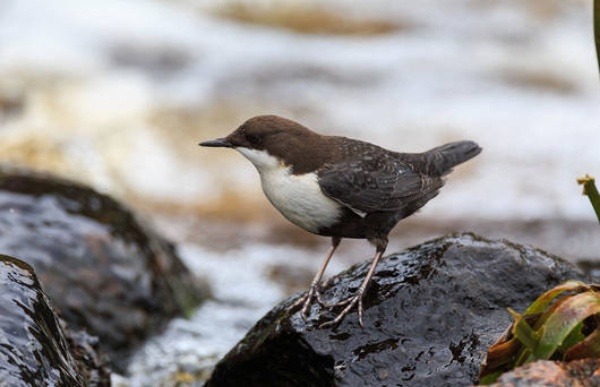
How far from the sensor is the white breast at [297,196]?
3312 millimetres

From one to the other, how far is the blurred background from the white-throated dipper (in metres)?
2.61

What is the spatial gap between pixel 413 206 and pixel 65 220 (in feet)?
7.08

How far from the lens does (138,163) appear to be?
28.9 feet

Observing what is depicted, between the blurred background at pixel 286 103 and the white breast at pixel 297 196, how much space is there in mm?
2761

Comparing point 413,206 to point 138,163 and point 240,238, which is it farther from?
point 138,163

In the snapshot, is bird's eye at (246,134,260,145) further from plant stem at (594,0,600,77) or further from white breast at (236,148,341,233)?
plant stem at (594,0,600,77)

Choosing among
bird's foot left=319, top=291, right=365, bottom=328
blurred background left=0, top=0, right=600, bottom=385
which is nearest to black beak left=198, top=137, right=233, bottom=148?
bird's foot left=319, top=291, right=365, bottom=328

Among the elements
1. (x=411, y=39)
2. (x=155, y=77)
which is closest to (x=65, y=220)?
(x=155, y=77)

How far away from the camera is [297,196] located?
3314 mm

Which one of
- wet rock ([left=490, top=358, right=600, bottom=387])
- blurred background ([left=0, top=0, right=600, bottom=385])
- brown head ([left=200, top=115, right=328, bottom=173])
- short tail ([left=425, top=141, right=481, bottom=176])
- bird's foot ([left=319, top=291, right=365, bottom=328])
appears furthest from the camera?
blurred background ([left=0, top=0, right=600, bottom=385])

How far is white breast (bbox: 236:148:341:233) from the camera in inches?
130

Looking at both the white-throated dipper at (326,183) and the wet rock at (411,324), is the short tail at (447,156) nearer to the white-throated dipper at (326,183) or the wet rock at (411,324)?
the white-throated dipper at (326,183)

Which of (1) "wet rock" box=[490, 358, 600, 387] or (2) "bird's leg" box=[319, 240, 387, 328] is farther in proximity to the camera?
(2) "bird's leg" box=[319, 240, 387, 328]

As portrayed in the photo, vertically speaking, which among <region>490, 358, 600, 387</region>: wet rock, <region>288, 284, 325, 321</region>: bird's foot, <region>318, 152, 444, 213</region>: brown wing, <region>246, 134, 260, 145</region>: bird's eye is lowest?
<region>288, 284, 325, 321</region>: bird's foot
